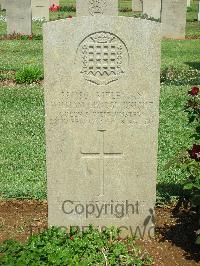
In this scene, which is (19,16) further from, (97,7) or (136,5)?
(136,5)

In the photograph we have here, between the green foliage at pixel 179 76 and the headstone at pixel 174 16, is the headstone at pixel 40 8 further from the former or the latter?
the green foliage at pixel 179 76

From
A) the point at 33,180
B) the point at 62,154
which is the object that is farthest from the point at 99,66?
the point at 33,180

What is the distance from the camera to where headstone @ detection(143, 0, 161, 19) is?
20531 mm

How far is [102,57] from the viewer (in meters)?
4.00

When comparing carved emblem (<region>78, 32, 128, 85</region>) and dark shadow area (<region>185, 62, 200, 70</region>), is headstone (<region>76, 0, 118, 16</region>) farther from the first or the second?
carved emblem (<region>78, 32, 128, 85</region>)

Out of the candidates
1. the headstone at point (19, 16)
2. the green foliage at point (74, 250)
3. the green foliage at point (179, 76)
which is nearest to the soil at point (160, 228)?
the green foliage at point (74, 250)

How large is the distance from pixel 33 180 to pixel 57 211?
1510mm

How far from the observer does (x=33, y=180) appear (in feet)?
19.2

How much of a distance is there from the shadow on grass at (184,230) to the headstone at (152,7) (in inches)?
656

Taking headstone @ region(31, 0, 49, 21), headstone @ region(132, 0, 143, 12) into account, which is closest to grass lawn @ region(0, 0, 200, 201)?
headstone @ region(31, 0, 49, 21)

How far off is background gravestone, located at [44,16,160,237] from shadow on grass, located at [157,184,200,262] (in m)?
0.22

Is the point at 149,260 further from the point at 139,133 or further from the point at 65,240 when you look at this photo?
the point at 139,133

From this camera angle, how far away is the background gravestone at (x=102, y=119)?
3930mm

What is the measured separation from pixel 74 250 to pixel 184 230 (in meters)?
1.10
